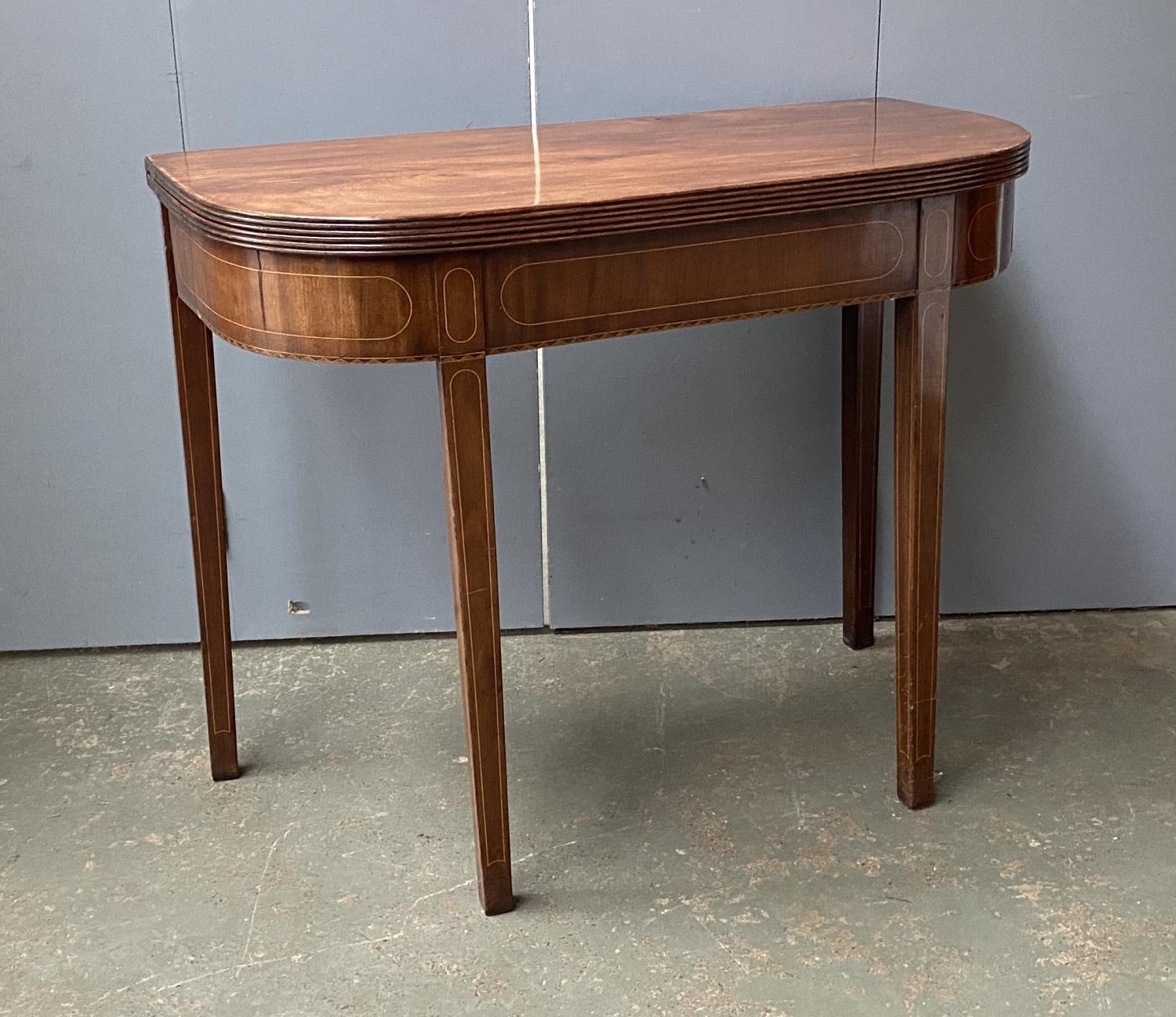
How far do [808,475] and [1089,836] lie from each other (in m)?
0.78

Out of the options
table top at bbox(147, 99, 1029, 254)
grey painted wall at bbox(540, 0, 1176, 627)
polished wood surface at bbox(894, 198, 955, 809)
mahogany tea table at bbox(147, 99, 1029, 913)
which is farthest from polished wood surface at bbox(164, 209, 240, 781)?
polished wood surface at bbox(894, 198, 955, 809)

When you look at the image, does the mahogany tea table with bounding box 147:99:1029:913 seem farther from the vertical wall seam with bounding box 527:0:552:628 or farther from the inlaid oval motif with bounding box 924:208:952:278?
the vertical wall seam with bounding box 527:0:552:628

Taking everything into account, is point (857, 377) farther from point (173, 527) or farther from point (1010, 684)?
point (173, 527)

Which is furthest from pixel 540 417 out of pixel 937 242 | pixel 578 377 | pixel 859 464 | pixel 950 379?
pixel 937 242

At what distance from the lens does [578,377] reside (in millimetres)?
2336

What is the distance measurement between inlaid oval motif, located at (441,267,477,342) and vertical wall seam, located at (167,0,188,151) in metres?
0.93

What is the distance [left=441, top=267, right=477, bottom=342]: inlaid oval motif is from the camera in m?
1.45

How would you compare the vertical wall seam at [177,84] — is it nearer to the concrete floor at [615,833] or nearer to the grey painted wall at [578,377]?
the grey painted wall at [578,377]

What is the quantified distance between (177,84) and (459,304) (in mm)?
947

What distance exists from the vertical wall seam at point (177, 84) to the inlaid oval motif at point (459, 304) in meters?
0.93

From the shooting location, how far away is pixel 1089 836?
6.19 ft

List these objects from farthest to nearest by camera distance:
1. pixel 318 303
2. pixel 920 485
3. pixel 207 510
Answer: pixel 207 510 < pixel 920 485 < pixel 318 303

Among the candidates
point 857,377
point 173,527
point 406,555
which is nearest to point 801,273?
point 857,377

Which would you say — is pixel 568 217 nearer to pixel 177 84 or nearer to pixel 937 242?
pixel 937 242
